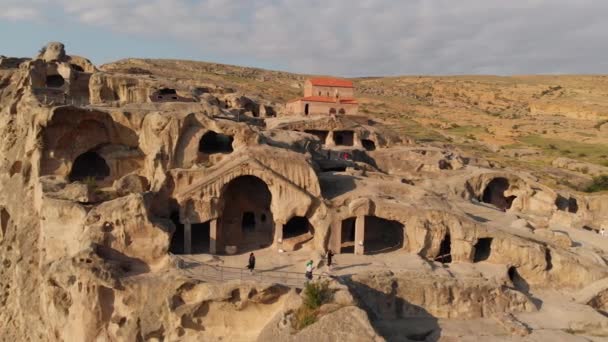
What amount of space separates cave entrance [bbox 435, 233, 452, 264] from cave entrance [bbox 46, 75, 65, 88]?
1131 inches

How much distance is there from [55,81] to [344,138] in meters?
23.8

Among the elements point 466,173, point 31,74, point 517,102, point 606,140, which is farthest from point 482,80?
point 31,74

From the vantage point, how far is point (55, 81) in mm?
37094

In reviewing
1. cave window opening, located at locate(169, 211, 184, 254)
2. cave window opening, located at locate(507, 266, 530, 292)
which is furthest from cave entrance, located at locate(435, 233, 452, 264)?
cave window opening, located at locate(169, 211, 184, 254)

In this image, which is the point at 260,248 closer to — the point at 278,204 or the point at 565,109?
the point at 278,204

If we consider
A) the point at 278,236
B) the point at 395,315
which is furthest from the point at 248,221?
the point at 395,315

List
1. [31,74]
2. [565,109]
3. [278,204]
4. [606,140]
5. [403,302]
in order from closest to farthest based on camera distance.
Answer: [403,302] < [278,204] < [31,74] < [606,140] < [565,109]

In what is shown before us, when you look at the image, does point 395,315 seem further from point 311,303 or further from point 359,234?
point 311,303

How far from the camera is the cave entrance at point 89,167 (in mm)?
28172

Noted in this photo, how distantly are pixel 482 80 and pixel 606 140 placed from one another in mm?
66392

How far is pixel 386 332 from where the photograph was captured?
19.4 m

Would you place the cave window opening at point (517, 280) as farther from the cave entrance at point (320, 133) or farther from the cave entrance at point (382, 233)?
the cave entrance at point (320, 133)

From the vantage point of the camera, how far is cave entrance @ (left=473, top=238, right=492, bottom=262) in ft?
83.8

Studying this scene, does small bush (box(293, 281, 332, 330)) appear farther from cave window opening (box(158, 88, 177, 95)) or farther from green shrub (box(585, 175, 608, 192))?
green shrub (box(585, 175, 608, 192))
